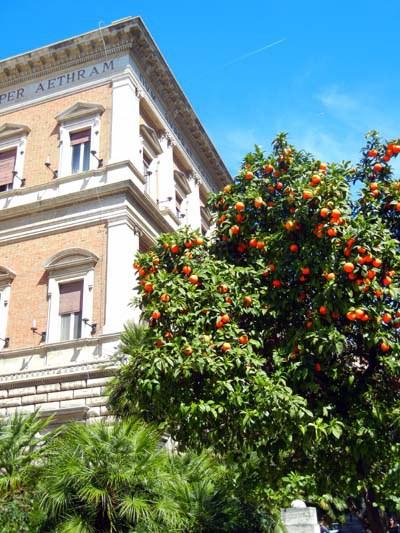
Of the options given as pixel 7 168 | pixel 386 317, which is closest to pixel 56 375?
pixel 7 168

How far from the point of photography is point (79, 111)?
19.5 m

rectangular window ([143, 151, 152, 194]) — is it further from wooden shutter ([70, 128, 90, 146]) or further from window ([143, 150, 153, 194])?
wooden shutter ([70, 128, 90, 146])

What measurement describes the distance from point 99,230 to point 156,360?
34.4ft

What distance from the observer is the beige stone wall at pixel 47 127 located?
19.1m

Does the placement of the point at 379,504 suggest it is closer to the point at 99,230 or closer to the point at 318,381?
the point at 318,381

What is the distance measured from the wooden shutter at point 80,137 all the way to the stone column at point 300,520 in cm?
1329

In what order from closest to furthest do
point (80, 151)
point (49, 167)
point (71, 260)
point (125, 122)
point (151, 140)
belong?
point (71, 260), point (125, 122), point (49, 167), point (80, 151), point (151, 140)

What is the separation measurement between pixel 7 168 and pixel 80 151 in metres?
2.80

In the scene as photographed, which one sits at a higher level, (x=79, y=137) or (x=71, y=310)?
(x=79, y=137)

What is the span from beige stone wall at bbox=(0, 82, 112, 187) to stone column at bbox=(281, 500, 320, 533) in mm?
11945

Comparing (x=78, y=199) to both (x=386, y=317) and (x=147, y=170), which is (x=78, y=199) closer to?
(x=147, y=170)

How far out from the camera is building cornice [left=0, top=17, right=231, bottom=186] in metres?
19.6

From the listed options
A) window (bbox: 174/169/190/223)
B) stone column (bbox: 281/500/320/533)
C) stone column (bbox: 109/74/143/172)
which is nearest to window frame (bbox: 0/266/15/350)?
stone column (bbox: 109/74/143/172)

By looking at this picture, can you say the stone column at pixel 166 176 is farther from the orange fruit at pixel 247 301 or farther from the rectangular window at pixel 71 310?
the orange fruit at pixel 247 301
